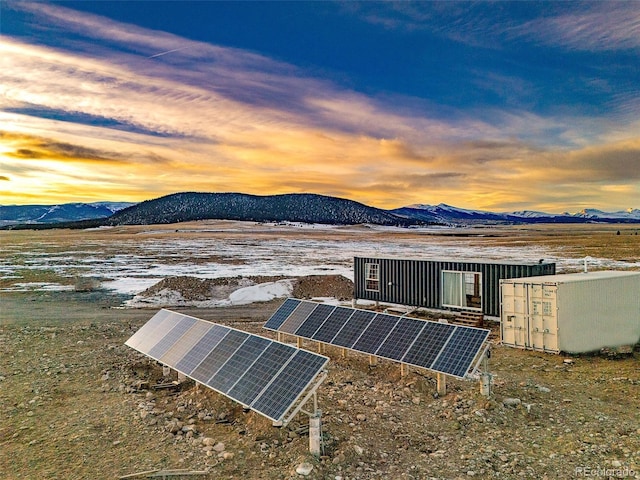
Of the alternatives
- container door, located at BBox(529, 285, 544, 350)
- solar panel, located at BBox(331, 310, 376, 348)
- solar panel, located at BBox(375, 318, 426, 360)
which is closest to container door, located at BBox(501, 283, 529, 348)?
container door, located at BBox(529, 285, 544, 350)

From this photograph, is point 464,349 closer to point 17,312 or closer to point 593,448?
point 593,448

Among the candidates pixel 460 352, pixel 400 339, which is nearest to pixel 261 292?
pixel 400 339

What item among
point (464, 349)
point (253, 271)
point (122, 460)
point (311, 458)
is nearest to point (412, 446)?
point (311, 458)

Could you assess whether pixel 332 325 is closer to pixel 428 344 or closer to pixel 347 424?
pixel 428 344

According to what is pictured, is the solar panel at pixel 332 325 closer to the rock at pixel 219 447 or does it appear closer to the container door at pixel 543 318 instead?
the rock at pixel 219 447

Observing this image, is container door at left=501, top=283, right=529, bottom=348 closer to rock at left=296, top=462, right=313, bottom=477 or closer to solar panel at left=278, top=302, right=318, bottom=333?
solar panel at left=278, top=302, right=318, bottom=333
